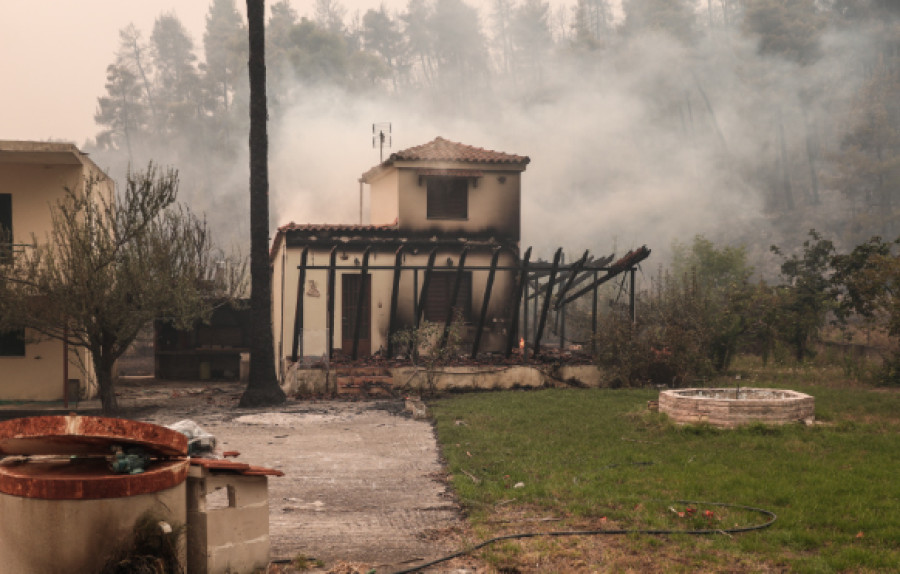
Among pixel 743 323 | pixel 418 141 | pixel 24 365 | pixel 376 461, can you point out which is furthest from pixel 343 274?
pixel 418 141

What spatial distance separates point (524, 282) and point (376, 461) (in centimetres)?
989

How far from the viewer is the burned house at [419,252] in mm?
21625

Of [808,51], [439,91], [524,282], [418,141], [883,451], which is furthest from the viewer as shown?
[439,91]

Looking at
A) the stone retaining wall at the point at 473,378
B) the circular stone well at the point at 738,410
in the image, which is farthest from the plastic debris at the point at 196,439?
the stone retaining wall at the point at 473,378

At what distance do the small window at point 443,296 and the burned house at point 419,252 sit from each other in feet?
0.09

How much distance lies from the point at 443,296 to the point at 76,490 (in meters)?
18.4

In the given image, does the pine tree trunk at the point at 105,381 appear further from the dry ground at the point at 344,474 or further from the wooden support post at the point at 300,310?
the wooden support post at the point at 300,310

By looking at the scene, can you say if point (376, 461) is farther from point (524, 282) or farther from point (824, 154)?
point (824, 154)

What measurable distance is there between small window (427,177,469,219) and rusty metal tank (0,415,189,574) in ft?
59.7

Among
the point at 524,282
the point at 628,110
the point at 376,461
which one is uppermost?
the point at 628,110

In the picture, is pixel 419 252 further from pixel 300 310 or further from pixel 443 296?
pixel 300 310

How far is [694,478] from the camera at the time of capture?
857 cm

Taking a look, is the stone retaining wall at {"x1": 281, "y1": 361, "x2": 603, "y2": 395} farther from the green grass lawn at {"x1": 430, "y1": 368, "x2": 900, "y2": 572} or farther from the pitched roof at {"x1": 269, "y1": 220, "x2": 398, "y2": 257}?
the pitched roof at {"x1": 269, "y1": 220, "x2": 398, "y2": 257}

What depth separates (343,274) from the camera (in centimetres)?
2192
